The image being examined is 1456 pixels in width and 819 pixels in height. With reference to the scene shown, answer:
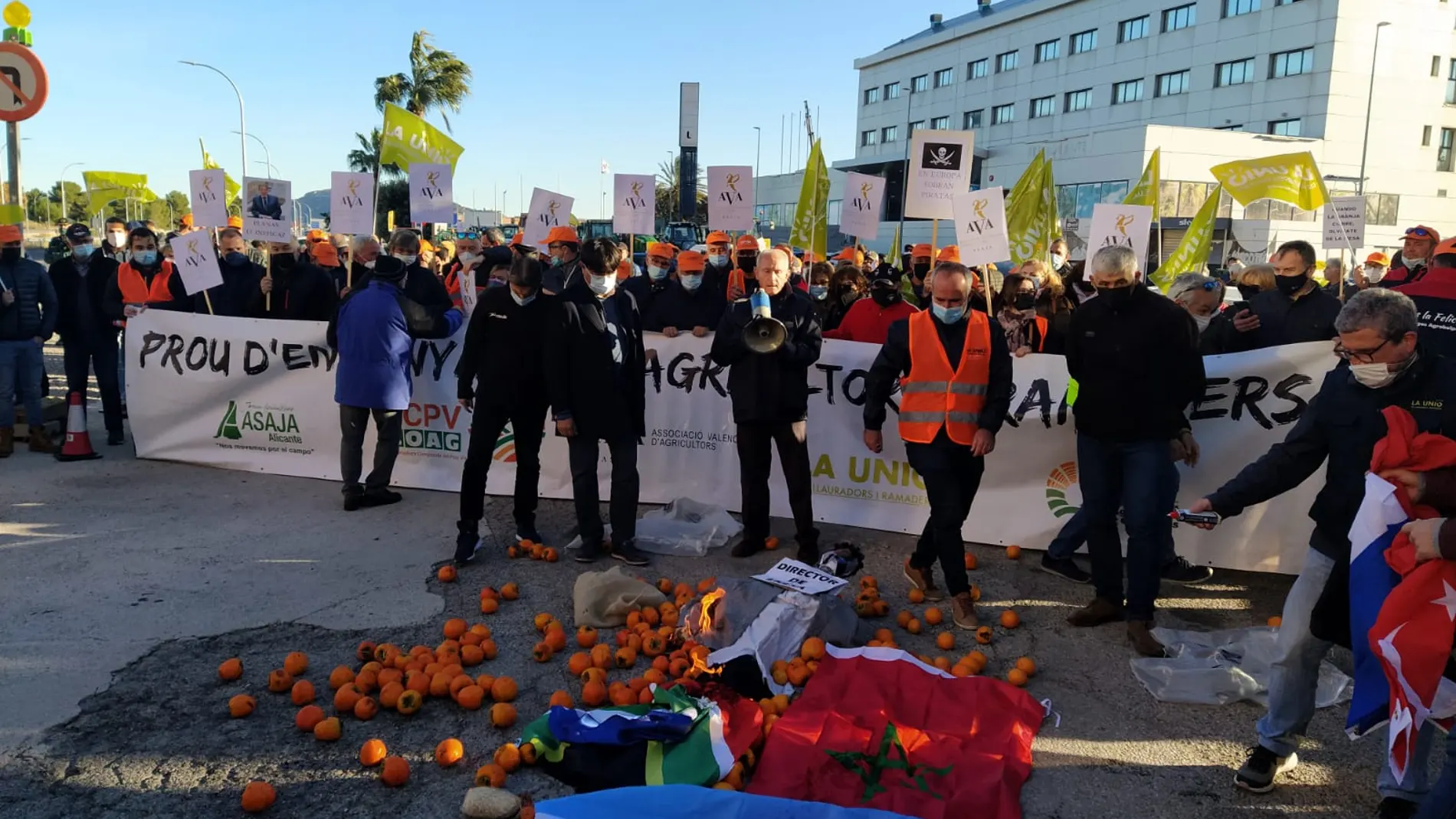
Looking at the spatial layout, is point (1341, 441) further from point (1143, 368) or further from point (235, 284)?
point (235, 284)

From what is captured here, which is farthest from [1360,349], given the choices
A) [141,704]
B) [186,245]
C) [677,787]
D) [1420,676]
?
[186,245]

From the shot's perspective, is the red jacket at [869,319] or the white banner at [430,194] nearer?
the red jacket at [869,319]

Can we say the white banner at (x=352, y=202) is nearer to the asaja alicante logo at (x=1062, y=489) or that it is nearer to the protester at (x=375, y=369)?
the protester at (x=375, y=369)

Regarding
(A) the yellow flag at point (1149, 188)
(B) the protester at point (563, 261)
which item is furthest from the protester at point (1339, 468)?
(A) the yellow flag at point (1149, 188)

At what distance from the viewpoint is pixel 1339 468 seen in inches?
148

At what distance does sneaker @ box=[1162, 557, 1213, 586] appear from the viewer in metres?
6.30

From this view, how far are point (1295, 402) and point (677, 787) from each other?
5.09 metres

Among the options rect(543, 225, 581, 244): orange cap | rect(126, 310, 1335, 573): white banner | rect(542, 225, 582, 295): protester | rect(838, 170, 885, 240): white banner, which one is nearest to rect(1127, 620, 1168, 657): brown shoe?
rect(126, 310, 1335, 573): white banner

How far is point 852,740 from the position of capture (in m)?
3.83

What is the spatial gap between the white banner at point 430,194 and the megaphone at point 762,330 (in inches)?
198

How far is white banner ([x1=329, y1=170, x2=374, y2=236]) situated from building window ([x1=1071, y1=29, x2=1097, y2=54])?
185 feet

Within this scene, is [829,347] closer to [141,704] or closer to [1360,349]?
[1360,349]

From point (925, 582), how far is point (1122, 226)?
4337 mm

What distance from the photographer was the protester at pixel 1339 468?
11.4ft
